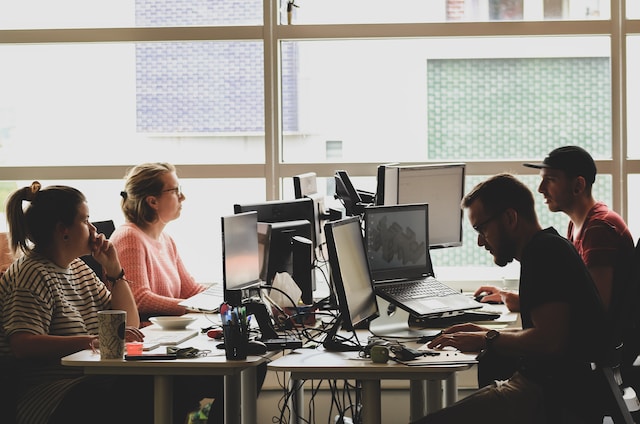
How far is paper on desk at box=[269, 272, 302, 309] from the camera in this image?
3.35 metres

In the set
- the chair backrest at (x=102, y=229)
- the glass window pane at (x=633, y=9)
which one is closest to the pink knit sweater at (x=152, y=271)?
the chair backrest at (x=102, y=229)

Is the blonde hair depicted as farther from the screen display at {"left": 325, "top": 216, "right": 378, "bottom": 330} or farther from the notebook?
the screen display at {"left": 325, "top": 216, "right": 378, "bottom": 330}

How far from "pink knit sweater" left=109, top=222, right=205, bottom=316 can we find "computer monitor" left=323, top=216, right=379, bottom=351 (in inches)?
40.1

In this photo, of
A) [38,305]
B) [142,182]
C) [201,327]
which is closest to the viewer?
[38,305]

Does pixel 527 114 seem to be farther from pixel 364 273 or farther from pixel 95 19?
pixel 95 19

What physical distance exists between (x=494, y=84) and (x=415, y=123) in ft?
1.53

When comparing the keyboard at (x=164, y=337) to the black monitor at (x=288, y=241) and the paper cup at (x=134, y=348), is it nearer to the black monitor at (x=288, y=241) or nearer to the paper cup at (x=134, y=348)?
the paper cup at (x=134, y=348)

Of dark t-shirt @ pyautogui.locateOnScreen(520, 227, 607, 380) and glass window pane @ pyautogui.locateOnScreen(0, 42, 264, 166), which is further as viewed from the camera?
glass window pane @ pyautogui.locateOnScreen(0, 42, 264, 166)

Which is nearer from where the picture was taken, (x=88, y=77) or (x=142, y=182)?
(x=142, y=182)

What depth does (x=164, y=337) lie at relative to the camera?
9.55 ft

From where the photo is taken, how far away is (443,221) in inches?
161

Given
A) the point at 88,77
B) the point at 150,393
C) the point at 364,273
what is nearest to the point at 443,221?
the point at 364,273

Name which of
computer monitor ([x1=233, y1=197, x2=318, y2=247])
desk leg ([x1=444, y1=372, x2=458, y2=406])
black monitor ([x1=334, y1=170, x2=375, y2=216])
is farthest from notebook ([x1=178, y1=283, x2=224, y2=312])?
desk leg ([x1=444, y1=372, x2=458, y2=406])

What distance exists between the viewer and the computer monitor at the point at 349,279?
2.59m
